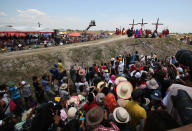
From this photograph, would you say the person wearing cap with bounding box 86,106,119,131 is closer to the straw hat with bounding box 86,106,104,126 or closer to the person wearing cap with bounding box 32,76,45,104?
the straw hat with bounding box 86,106,104,126

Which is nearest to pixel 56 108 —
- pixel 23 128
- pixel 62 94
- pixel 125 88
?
pixel 23 128

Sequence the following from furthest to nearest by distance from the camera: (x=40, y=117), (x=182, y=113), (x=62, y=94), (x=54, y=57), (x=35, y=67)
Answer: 1. (x=54, y=57)
2. (x=35, y=67)
3. (x=62, y=94)
4. (x=40, y=117)
5. (x=182, y=113)

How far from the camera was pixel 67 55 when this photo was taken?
49.5 feet

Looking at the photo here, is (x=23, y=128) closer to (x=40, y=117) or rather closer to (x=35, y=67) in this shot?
(x=40, y=117)

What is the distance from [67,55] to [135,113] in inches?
522

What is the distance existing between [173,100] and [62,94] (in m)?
5.27

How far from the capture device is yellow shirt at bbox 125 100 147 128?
303cm

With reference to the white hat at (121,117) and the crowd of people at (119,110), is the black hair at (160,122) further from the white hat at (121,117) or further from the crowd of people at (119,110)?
the white hat at (121,117)

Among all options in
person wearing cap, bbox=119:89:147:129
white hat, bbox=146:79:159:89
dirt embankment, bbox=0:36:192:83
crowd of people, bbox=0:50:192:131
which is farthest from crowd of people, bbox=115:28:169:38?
person wearing cap, bbox=119:89:147:129

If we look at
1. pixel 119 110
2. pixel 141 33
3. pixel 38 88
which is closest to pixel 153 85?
pixel 119 110

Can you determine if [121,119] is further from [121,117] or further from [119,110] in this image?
[119,110]

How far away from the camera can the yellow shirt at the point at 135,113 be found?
9.95ft

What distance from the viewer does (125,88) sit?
4539 mm

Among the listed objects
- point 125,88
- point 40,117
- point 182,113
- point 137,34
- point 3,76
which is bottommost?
point 3,76
